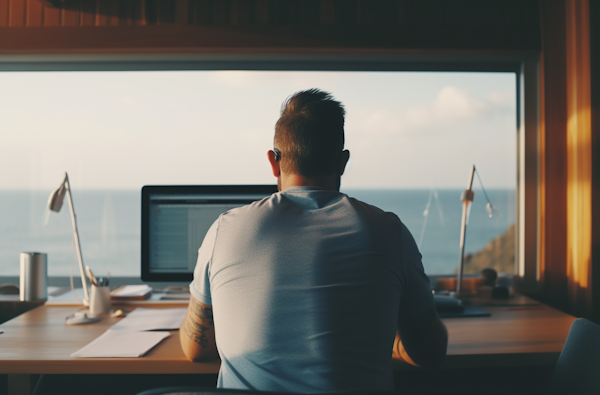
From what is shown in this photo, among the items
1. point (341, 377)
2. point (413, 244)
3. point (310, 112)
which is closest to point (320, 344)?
point (341, 377)

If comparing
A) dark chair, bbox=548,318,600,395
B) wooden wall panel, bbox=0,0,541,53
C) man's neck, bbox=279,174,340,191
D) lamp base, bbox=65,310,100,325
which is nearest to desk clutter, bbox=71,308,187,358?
lamp base, bbox=65,310,100,325

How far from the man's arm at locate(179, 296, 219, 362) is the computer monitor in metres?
0.66

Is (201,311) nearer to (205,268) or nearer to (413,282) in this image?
(205,268)

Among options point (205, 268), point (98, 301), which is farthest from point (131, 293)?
point (205, 268)

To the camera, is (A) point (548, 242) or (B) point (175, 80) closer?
(A) point (548, 242)

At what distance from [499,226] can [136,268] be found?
2.03 meters

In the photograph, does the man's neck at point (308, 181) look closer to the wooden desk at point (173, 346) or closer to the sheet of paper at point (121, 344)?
the wooden desk at point (173, 346)

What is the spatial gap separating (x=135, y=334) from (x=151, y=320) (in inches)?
6.6

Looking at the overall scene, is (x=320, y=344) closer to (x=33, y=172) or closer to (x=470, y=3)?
(x=470, y=3)

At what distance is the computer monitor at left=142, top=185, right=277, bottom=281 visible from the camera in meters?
1.86

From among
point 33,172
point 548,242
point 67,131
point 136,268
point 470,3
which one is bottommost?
point 136,268

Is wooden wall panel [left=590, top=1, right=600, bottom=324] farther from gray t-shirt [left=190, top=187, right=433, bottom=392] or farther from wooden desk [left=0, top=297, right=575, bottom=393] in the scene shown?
gray t-shirt [left=190, top=187, right=433, bottom=392]

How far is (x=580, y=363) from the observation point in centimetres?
109

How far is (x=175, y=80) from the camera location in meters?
2.43
